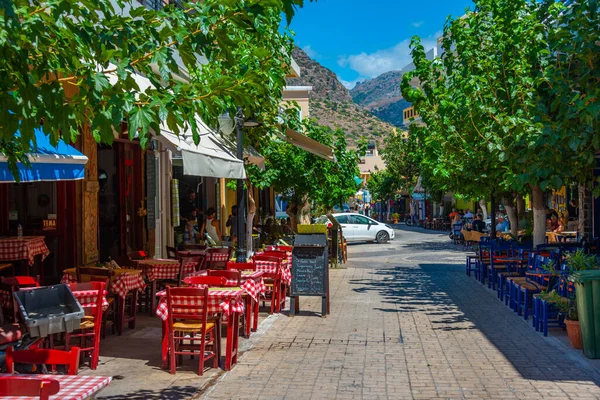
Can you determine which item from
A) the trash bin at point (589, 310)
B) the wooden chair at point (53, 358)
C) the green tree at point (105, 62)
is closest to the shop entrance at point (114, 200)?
the green tree at point (105, 62)

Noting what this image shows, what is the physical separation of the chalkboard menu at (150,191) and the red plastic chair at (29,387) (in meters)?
12.6

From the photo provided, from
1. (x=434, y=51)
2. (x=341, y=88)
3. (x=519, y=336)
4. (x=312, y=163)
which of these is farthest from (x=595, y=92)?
(x=341, y=88)

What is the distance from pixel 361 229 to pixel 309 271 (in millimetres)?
21552

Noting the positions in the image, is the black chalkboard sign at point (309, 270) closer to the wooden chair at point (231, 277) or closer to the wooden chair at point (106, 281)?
the wooden chair at point (231, 277)

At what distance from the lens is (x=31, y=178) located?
755 centimetres

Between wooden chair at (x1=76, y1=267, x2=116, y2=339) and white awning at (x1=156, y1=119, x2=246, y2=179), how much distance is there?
171 centimetres

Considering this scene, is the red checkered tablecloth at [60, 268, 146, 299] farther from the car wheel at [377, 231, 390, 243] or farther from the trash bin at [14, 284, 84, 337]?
the car wheel at [377, 231, 390, 243]

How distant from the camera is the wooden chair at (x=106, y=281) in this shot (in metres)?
8.82

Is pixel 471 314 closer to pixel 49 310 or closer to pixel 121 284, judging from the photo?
pixel 121 284

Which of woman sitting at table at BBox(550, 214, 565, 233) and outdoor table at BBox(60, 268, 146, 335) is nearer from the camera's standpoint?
outdoor table at BBox(60, 268, 146, 335)

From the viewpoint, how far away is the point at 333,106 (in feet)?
413

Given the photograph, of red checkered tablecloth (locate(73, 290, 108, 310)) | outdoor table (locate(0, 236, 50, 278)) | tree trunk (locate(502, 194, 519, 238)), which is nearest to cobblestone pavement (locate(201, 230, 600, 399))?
red checkered tablecloth (locate(73, 290, 108, 310))

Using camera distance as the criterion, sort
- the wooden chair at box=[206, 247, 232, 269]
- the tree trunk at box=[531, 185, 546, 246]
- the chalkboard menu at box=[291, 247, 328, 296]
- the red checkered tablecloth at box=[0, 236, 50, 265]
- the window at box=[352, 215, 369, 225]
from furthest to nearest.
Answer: the window at box=[352, 215, 369, 225] < the tree trunk at box=[531, 185, 546, 246] < the wooden chair at box=[206, 247, 232, 269] < the chalkboard menu at box=[291, 247, 328, 296] < the red checkered tablecloth at box=[0, 236, 50, 265]

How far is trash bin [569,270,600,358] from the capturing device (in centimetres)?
816
